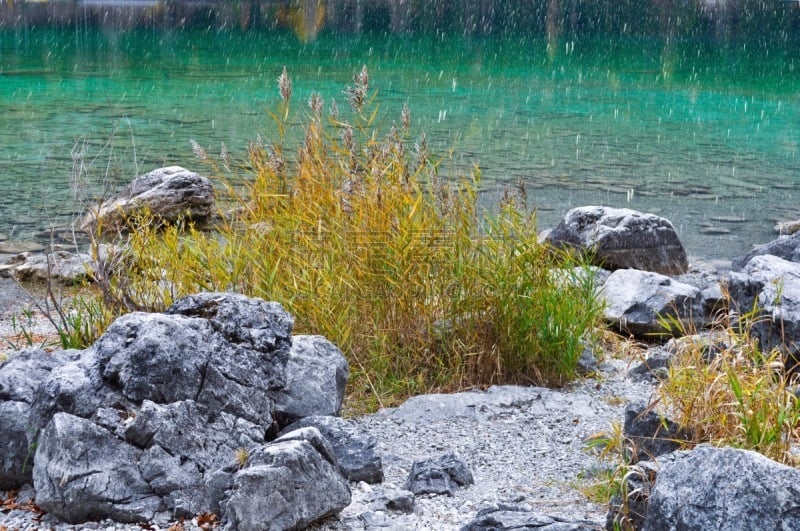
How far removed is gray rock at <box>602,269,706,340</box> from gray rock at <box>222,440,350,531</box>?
125 inches

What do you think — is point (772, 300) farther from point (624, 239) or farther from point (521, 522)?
point (624, 239)

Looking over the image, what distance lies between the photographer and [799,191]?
42.8 feet

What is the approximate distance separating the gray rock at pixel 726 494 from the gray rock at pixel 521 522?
0.35m

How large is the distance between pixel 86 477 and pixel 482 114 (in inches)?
648

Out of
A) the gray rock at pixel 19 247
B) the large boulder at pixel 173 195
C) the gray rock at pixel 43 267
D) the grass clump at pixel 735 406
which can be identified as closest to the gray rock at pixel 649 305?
the grass clump at pixel 735 406

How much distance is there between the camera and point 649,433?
381cm

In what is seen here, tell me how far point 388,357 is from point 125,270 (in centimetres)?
171

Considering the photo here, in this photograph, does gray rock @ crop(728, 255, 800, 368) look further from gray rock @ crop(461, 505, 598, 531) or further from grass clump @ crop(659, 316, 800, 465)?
gray rock @ crop(461, 505, 598, 531)

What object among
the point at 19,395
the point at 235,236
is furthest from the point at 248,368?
the point at 235,236

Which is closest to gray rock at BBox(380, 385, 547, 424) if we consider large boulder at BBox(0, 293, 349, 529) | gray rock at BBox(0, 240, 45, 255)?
large boulder at BBox(0, 293, 349, 529)

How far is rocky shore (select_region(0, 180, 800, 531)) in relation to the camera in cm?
321

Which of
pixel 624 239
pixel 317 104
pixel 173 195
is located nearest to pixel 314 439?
pixel 317 104

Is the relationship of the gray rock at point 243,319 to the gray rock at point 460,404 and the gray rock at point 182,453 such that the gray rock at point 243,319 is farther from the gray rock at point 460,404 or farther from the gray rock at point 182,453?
the gray rock at point 460,404

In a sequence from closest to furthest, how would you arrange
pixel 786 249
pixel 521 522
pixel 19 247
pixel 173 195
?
pixel 521 522 < pixel 786 249 < pixel 19 247 < pixel 173 195
